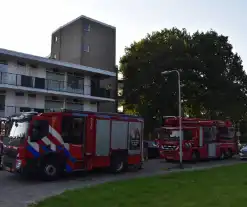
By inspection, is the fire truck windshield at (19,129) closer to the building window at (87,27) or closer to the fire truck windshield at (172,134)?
the fire truck windshield at (172,134)

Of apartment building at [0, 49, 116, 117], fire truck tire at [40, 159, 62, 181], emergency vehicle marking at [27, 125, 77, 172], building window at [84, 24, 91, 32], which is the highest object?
building window at [84, 24, 91, 32]

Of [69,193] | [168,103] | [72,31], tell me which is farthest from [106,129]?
[72,31]

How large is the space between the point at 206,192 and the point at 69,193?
4228 mm

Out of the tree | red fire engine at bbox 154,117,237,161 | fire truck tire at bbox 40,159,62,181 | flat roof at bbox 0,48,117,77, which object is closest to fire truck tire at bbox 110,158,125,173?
fire truck tire at bbox 40,159,62,181

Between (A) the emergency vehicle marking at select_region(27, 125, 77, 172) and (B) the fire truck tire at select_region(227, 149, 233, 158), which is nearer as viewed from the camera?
(A) the emergency vehicle marking at select_region(27, 125, 77, 172)

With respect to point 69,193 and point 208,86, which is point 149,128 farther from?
point 69,193

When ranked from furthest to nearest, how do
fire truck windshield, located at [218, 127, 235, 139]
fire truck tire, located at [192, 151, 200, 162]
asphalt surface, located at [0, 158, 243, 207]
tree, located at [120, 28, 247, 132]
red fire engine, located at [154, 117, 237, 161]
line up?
tree, located at [120, 28, 247, 132] < fire truck windshield, located at [218, 127, 235, 139] < fire truck tire, located at [192, 151, 200, 162] < red fire engine, located at [154, 117, 237, 161] < asphalt surface, located at [0, 158, 243, 207]

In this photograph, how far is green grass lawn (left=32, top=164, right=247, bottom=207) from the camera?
9430 mm

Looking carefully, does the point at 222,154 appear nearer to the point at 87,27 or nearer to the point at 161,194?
the point at 161,194

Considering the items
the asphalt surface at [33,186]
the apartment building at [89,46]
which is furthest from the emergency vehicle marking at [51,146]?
the apartment building at [89,46]

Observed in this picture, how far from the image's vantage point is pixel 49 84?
33.3 m

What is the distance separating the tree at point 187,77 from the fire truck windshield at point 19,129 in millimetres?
24884

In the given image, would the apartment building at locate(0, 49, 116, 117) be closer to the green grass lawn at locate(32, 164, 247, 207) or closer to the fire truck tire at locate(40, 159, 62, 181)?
the fire truck tire at locate(40, 159, 62, 181)

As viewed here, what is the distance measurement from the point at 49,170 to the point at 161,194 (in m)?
5.74
